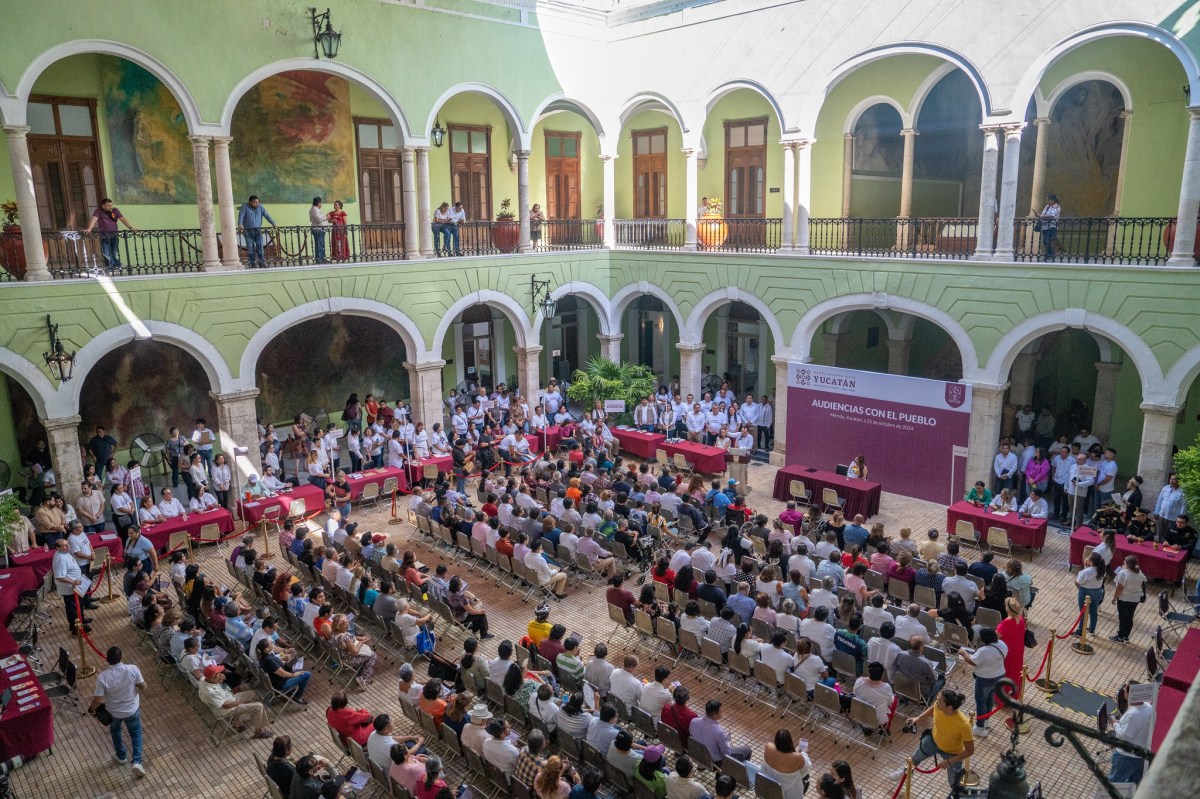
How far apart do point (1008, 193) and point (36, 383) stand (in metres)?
18.1

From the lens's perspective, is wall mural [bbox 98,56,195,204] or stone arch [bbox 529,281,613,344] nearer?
wall mural [bbox 98,56,195,204]

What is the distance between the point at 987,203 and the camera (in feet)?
53.8

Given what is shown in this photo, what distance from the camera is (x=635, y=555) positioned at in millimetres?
13703

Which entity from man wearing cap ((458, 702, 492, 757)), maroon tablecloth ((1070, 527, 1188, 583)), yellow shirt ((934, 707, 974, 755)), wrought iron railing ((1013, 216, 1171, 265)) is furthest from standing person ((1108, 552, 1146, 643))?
man wearing cap ((458, 702, 492, 757))

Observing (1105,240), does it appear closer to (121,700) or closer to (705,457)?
(705,457)

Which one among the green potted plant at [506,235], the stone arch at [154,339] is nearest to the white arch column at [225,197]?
the stone arch at [154,339]

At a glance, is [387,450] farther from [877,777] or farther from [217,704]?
[877,777]

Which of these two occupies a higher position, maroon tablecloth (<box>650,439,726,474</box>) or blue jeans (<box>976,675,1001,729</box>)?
maroon tablecloth (<box>650,439,726,474</box>)

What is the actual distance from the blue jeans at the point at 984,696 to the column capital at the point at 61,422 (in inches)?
587

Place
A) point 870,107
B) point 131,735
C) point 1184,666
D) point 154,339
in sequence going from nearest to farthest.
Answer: point 1184,666 → point 131,735 → point 154,339 → point 870,107

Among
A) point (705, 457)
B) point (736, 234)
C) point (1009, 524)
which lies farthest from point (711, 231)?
point (1009, 524)

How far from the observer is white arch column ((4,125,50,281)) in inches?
556

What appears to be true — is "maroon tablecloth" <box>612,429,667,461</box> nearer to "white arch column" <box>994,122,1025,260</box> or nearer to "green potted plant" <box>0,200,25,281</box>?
"white arch column" <box>994,122,1025,260</box>

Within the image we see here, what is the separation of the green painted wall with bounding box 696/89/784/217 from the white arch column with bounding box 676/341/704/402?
4.09 m
